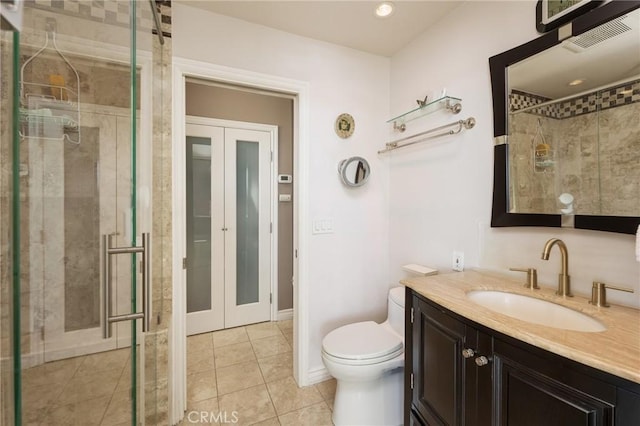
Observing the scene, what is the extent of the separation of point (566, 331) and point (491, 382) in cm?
28

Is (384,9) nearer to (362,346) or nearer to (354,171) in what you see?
(354,171)

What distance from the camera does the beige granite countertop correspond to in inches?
25.4

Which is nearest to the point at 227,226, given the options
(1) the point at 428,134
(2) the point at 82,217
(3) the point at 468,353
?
(2) the point at 82,217

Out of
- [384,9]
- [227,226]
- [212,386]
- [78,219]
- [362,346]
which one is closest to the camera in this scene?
[78,219]

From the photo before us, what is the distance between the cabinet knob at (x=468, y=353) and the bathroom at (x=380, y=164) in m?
0.60

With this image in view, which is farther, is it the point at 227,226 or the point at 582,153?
the point at 227,226

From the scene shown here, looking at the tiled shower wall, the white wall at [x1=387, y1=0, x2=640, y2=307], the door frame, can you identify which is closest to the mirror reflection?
the tiled shower wall

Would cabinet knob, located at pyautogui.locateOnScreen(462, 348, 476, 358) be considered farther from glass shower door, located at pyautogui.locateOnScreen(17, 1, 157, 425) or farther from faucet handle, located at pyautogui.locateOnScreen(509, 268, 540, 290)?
glass shower door, located at pyautogui.locateOnScreen(17, 1, 157, 425)

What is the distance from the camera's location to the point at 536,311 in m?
1.16

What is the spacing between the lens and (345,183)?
81.0 inches

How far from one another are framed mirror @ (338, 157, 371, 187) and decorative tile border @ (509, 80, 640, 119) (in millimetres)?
970

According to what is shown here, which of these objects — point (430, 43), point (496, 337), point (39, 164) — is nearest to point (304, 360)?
point (496, 337)

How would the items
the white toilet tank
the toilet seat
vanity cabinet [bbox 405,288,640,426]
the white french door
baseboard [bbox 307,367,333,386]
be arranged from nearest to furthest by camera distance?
1. vanity cabinet [bbox 405,288,640,426]
2. the toilet seat
3. the white toilet tank
4. baseboard [bbox 307,367,333,386]
5. the white french door

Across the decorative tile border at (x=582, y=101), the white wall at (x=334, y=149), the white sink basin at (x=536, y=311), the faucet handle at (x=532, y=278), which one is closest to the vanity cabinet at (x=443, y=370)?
the white sink basin at (x=536, y=311)
